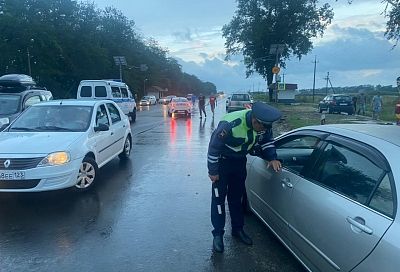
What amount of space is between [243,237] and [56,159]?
326 centimetres

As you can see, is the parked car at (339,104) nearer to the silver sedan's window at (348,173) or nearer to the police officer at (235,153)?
the police officer at (235,153)

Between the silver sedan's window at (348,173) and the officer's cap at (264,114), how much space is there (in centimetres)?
62

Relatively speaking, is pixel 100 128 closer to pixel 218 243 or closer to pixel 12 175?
pixel 12 175

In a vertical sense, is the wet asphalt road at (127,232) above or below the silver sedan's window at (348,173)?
below

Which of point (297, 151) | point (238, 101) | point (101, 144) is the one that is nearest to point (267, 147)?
point (297, 151)

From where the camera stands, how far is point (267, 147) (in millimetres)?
4570

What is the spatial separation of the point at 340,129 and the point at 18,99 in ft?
34.1

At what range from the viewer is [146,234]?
16.3 feet

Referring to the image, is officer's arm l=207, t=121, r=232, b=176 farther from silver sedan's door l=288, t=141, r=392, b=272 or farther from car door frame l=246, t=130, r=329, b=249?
silver sedan's door l=288, t=141, r=392, b=272

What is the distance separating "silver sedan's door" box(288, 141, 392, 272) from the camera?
2781 mm

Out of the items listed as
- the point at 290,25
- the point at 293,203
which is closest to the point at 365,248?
the point at 293,203

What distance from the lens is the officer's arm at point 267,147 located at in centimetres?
456

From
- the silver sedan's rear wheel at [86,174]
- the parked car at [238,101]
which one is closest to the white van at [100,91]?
the parked car at [238,101]

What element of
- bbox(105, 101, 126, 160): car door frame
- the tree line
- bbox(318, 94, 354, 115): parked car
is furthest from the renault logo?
the tree line
